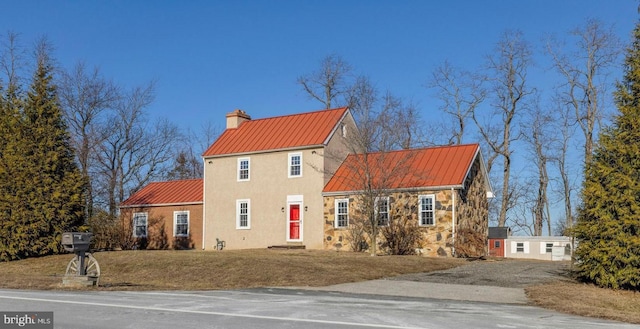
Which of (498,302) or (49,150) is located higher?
(49,150)

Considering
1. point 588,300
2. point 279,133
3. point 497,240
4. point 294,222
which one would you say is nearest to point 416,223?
point 294,222

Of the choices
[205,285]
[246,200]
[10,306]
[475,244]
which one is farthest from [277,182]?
[10,306]

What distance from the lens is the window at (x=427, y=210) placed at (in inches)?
1153

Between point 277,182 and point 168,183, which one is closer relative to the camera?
point 277,182

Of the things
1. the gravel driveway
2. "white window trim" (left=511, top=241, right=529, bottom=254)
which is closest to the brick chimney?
the gravel driveway

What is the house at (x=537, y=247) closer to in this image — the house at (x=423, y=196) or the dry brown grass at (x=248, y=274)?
the house at (x=423, y=196)

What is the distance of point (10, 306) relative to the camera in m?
11.1

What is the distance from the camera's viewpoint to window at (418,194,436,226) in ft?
96.1

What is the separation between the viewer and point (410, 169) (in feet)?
101

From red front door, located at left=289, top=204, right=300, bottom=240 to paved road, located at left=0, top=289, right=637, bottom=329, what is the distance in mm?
Result: 18438

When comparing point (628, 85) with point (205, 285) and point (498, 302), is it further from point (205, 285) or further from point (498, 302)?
point (205, 285)

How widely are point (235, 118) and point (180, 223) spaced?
277 inches

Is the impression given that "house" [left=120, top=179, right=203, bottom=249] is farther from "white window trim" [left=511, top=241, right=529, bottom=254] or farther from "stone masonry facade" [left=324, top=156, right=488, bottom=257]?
"white window trim" [left=511, top=241, right=529, bottom=254]

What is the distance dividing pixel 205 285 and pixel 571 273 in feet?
38.5
